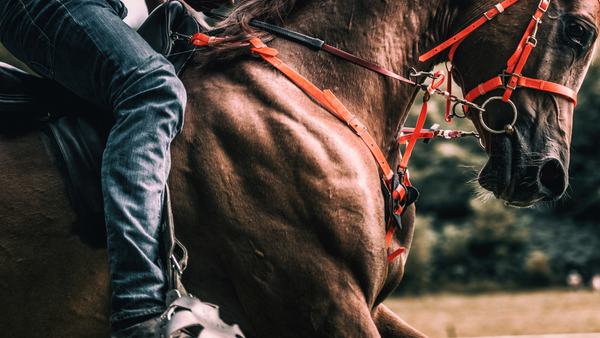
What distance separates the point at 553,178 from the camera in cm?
216

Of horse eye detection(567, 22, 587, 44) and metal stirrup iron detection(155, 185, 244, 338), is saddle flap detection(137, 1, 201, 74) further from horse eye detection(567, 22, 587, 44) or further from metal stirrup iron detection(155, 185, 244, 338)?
horse eye detection(567, 22, 587, 44)

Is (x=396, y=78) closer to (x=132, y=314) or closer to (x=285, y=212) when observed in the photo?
(x=285, y=212)

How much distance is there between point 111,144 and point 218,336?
0.79 metres

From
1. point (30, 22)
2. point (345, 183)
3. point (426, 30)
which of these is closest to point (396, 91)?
point (426, 30)

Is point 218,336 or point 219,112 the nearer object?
point 218,336

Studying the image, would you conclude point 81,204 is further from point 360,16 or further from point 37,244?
point 360,16

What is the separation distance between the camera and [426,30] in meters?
2.27

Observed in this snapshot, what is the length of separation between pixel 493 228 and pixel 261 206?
10.8 m

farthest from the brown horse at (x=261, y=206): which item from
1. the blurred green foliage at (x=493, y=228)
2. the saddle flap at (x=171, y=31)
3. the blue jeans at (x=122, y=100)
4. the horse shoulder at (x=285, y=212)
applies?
the blurred green foliage at (x=493, y=228)

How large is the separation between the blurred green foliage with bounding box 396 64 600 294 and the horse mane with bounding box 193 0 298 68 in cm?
950

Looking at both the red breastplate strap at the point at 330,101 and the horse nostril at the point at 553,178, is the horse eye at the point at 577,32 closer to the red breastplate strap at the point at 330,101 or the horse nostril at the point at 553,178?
the horse nostril at the point at 553,178

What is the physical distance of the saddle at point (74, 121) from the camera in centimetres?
172

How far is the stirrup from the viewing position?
4.64ft

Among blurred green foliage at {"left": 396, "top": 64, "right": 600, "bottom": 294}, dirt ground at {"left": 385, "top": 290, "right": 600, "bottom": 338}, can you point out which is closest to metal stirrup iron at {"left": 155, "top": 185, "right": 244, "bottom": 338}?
dirt ground at {"left": 385, "top": 290, "right": 600, "bottom": 338}
